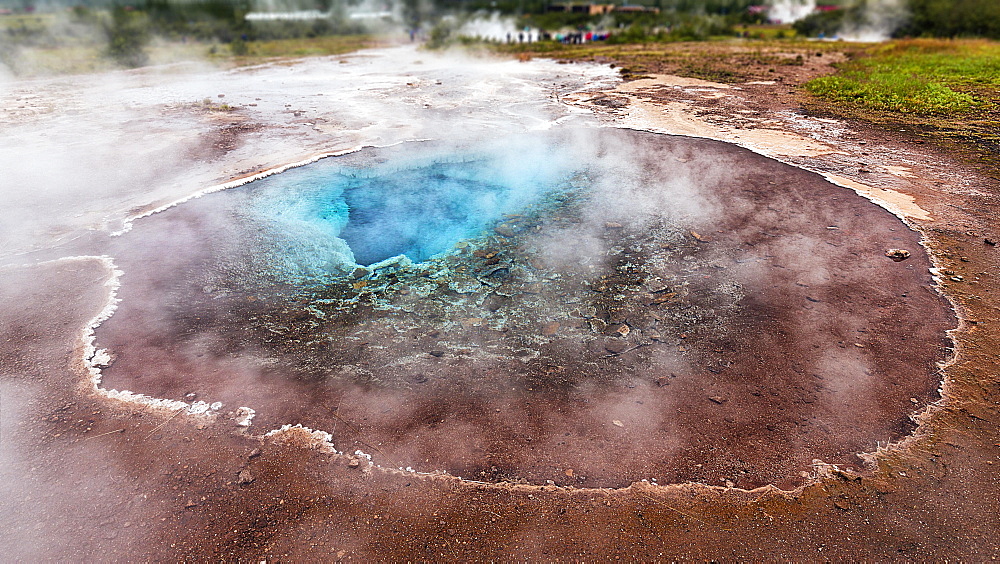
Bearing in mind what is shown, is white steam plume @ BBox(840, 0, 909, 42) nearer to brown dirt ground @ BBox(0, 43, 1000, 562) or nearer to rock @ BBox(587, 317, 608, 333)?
rock @ BBox(587, 317, 608, 333)

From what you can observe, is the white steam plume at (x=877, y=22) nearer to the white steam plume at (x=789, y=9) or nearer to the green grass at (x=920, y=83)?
the white steam plume at (x=789, y=9)

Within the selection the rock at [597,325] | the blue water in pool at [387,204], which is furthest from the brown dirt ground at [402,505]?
the blue water in pool at [387,204]

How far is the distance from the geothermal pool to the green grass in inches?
369

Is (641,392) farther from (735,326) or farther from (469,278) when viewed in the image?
(469,278)

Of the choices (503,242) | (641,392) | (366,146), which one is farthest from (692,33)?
(641,392)

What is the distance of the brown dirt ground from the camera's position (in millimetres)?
3332

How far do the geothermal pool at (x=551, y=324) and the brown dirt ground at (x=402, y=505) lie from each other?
0.20 m

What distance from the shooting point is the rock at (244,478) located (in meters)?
3.76

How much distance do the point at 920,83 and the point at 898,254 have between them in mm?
15067

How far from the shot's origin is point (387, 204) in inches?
354

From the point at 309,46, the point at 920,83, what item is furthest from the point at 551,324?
the point at 309,46

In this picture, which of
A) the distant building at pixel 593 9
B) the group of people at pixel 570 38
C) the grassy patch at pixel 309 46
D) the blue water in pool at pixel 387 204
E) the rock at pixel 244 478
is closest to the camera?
the rock at pixel 244 478

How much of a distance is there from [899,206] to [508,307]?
714cm

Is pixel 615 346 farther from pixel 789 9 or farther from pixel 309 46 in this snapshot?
pixel 789 9
